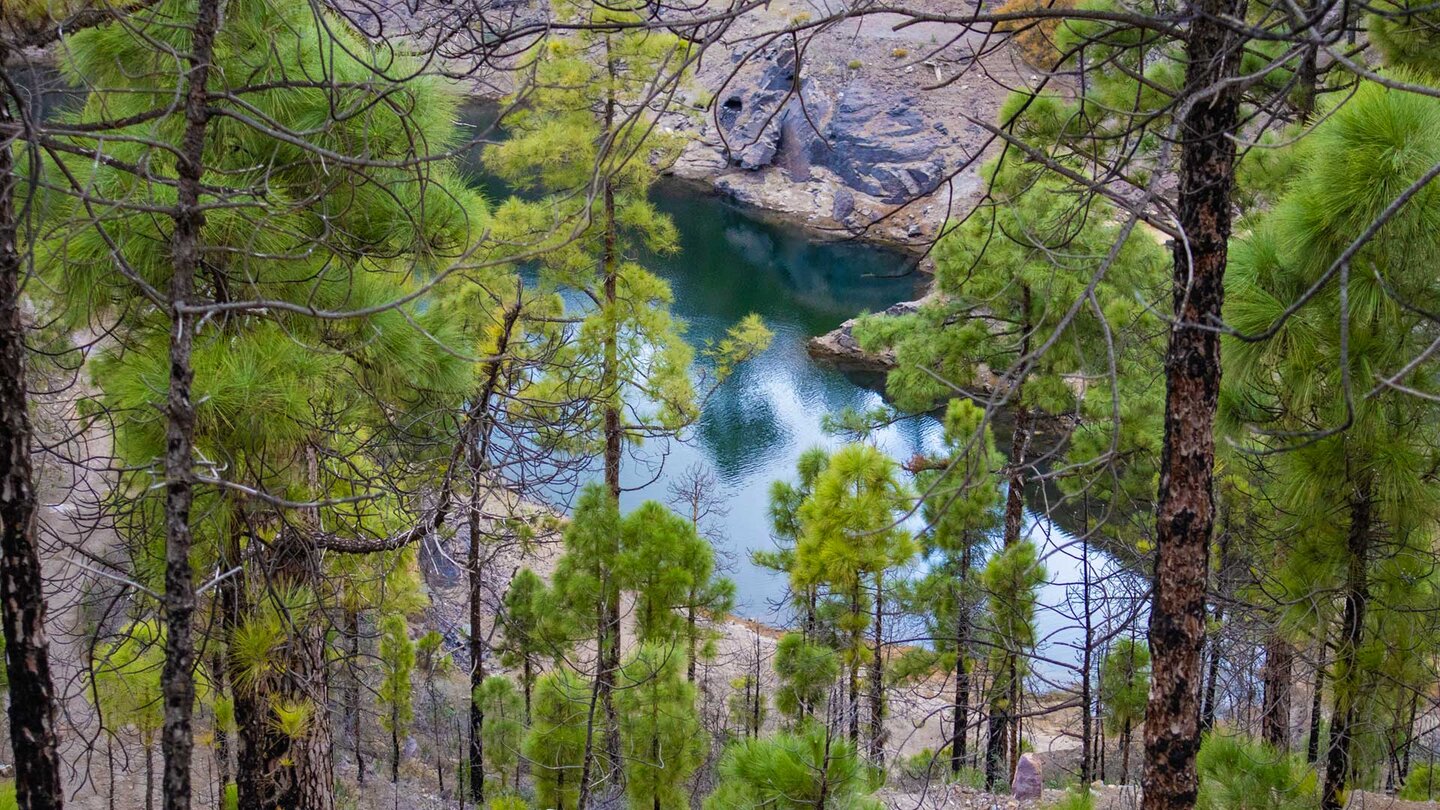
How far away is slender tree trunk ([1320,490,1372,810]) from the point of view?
502cm

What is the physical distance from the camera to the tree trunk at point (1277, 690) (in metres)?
6.19

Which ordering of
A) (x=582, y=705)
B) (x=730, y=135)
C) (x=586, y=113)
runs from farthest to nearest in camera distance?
(x=730, y=135), (x=586, y=113), (x=582, y=705)

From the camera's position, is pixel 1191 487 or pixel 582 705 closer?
pixel 1191 487

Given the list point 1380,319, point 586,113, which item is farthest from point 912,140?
point 1380,319

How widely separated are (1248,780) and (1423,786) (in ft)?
8.82

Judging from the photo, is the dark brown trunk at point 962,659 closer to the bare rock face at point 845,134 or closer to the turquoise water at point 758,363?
the turquoise water at point 758,363

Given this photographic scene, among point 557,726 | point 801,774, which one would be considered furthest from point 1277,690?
point 557,726

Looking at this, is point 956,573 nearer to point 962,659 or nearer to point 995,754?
point 962,659

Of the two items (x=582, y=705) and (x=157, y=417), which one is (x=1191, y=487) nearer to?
(x=157, y=417)

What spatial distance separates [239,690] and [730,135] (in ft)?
103

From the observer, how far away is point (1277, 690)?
23.1 ft

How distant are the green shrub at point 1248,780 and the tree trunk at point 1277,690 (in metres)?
0.88

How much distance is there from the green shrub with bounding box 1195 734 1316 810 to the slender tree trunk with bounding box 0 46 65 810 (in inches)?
176

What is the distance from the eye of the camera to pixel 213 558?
4699 millimetres
